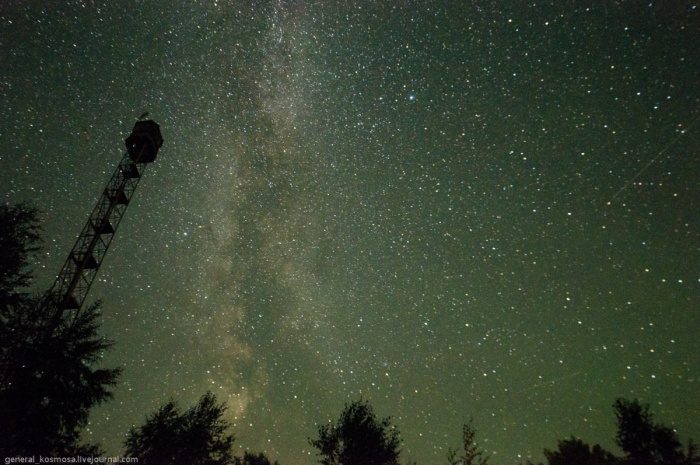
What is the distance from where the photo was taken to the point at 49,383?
13539 mm

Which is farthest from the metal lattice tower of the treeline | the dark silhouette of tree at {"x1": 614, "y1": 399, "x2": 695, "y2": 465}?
the dark silhouette of tree at {"x1": 614, "y1": 399, "x2": 695, "y2": 465}

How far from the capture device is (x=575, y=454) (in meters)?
31.6

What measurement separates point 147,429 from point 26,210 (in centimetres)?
1249

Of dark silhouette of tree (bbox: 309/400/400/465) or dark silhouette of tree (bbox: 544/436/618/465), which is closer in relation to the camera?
dark silhouette of tree (bbox: 309/400/400/465)

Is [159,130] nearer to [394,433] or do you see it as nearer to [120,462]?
[120,462]

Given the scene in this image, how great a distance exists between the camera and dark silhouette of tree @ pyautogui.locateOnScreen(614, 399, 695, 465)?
2230cm

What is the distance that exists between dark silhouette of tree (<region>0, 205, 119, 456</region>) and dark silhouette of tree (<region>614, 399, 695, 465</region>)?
3078cm

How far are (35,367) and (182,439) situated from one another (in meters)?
8.68

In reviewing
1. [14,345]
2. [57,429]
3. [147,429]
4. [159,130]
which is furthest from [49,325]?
[159,130]

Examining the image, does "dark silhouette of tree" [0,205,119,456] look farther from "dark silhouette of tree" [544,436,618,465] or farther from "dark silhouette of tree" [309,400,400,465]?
"dark silhouette of tree" [544,436,618,465]

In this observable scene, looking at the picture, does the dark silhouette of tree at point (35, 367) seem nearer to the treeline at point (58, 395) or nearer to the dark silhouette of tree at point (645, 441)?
the treeline at point (58, 395)

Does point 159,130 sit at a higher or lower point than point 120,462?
higher

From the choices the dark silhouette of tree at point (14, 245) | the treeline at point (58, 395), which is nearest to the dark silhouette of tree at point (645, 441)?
the treeline at point (58, 395)

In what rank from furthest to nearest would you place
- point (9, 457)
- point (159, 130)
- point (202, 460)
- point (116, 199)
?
1. point (159, 130)
2. point (116, 199)
3. point (202, 460)
4. point (9, 457)
